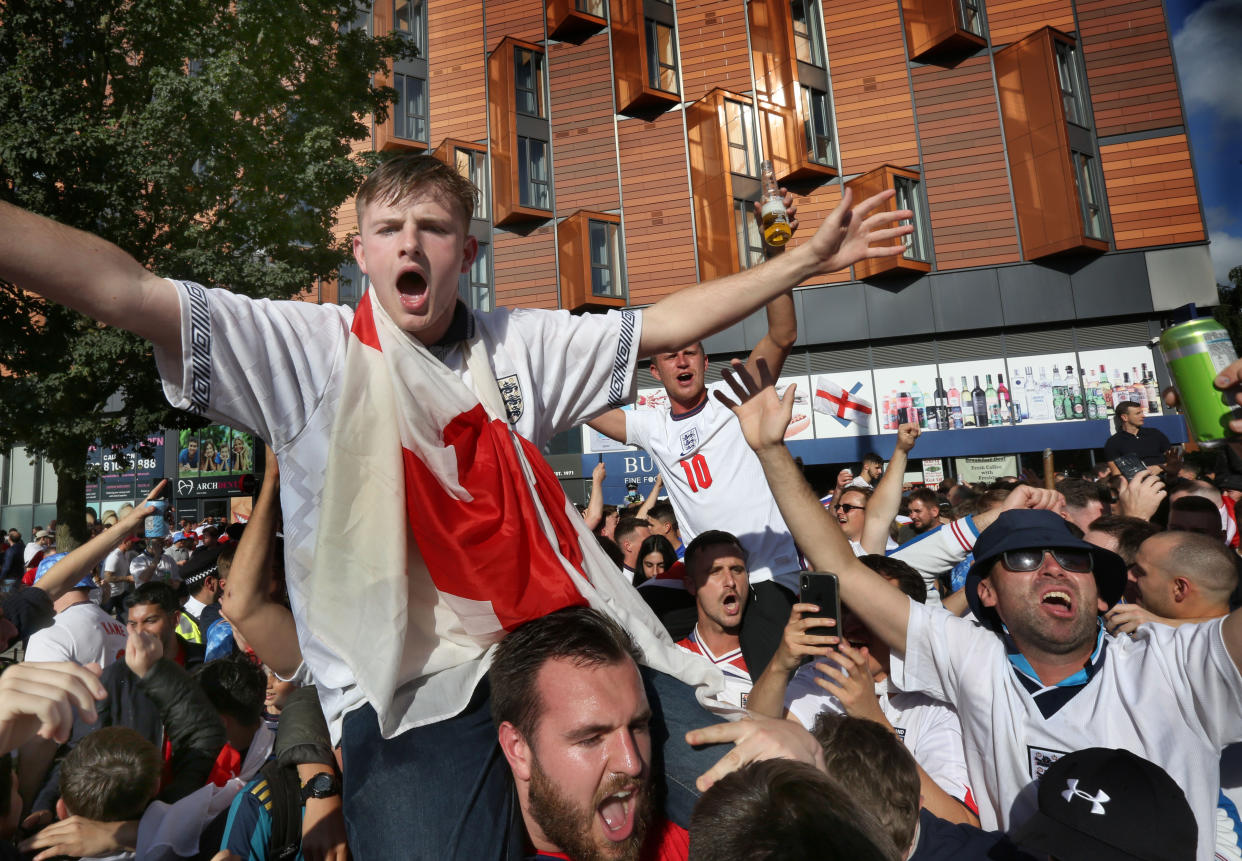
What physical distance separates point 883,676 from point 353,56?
15612 millimetres

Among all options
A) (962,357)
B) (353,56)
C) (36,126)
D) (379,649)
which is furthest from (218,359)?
(962,357)

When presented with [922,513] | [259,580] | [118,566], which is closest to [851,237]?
[259,580]

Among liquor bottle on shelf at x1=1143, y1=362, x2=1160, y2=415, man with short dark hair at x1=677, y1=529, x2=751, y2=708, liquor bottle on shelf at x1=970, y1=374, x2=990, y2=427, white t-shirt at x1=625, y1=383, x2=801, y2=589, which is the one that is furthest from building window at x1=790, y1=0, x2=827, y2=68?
man with short dark hair at x1=677, y1=529, x2=751, y2=708

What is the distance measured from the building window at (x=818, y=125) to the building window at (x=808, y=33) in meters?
0.98

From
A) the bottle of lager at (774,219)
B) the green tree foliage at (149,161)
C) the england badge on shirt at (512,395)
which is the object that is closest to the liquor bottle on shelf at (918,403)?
the green tree foliage at (149,161)

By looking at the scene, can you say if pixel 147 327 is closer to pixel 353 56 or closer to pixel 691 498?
Answer: pixel 691 498

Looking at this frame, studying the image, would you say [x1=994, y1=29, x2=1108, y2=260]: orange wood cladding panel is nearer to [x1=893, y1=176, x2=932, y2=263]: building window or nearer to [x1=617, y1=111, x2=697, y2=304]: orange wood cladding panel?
[x1=893, y1=176, x2=932, y2=263]: building window

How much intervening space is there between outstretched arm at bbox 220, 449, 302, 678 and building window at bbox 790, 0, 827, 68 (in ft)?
83.5

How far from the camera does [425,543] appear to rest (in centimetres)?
211

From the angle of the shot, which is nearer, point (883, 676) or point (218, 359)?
point (218, 359)

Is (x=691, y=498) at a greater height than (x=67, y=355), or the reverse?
(x=67, y=355)

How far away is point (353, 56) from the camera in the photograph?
1589cm

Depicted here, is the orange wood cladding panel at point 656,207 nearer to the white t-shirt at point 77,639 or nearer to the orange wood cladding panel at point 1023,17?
the orange wood cladding panel at point 1023,17

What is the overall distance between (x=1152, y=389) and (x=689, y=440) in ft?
74.1
